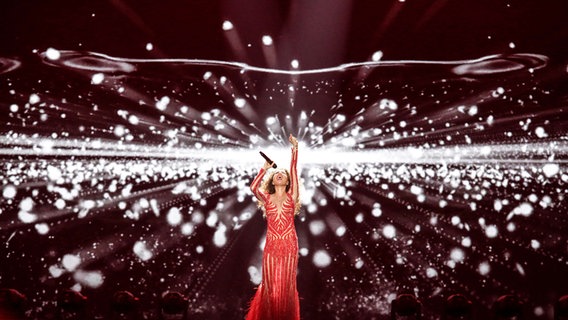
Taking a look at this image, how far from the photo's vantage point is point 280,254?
470 centimetres

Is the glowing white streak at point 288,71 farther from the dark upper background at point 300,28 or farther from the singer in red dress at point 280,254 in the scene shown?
the singer in red dress at point 280,254

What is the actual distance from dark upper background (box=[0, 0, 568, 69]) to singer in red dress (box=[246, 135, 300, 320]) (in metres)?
1.81

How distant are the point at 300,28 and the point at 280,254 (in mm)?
2503

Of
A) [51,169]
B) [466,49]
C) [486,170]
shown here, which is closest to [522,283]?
[486,170]

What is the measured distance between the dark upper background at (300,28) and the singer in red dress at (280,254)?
181cm

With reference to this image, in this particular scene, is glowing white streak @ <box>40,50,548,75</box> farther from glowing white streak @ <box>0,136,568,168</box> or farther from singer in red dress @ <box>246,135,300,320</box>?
singer in red dress @ <box>246,135,300,320</box>

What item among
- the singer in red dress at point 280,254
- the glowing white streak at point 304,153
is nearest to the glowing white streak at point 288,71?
the glowing white streak at point 304,153

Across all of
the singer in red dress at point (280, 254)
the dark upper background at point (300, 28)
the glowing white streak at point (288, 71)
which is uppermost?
the dark upper background at point (300, 28)

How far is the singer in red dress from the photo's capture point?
4699 millimetres

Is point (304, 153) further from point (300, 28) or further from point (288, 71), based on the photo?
point (300, 28)

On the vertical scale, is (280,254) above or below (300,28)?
below

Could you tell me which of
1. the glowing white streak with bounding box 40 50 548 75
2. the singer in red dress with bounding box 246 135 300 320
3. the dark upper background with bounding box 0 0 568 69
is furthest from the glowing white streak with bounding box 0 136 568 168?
the singer in red dress with bounding box 246 135 300 320

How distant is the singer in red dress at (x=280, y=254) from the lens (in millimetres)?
4699

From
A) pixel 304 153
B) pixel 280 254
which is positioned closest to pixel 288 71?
pixel 304 153
